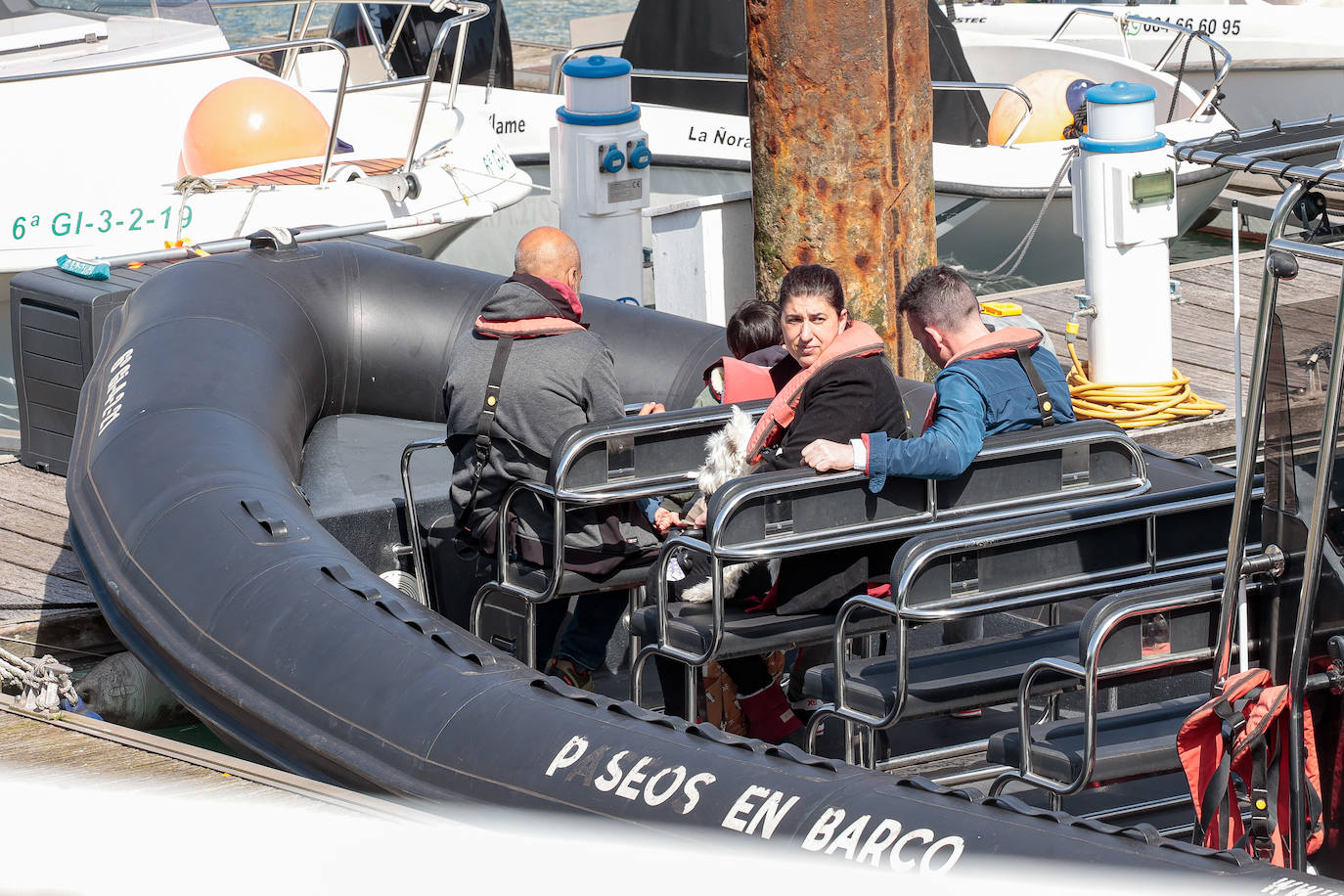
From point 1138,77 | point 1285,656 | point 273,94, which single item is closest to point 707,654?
point 1285,656

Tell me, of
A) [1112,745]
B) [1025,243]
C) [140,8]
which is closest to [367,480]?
[1112,745]

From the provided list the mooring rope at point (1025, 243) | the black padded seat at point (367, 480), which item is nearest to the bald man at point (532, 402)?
the black padded seat at point (367, 480)

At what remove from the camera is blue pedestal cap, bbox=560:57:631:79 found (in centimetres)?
632

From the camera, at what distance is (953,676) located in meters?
3.18

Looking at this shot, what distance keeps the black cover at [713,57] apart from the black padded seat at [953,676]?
636cm

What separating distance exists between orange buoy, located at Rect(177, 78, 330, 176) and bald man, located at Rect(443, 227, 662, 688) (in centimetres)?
390

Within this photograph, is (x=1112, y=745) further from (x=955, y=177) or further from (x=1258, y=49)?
(x=1258, y=49)

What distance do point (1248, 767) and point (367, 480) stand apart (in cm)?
302

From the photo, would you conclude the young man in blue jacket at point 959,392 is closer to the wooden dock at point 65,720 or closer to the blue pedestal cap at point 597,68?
the wooden dock at point 65,720

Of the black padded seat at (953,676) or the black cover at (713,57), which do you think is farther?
the black cover at (713,57)

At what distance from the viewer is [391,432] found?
17.1 feet

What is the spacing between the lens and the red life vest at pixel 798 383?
3.45 metres

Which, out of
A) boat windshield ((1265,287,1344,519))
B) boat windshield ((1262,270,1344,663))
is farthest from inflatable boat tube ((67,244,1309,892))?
boat windshield ((1265,287,1344,519))

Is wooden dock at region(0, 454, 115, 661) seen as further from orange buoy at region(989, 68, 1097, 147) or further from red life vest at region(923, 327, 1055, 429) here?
orange buoy at region(989, 68, 1097, 147)
